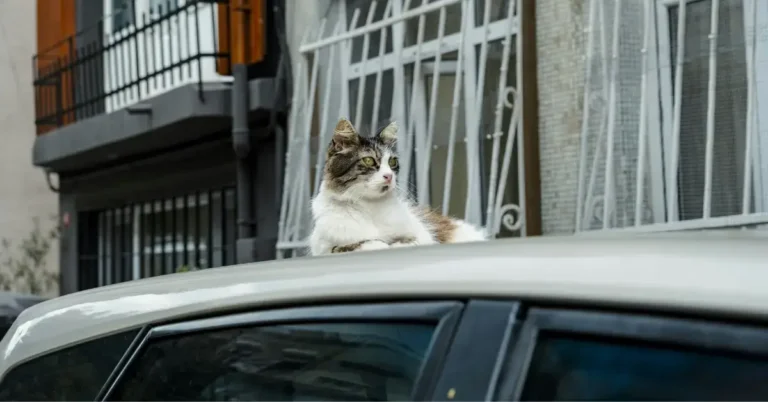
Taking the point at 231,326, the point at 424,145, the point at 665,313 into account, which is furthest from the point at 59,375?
the point at 424,145

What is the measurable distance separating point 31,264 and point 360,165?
10164mm

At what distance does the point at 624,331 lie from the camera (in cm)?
157

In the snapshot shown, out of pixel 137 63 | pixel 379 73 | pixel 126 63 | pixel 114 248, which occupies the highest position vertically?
pixel 126 63

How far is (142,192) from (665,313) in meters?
10.8

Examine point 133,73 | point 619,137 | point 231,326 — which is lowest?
point 231,326

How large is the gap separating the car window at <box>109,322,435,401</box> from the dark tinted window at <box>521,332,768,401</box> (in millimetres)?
217

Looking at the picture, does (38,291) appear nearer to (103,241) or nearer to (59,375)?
(103,241)

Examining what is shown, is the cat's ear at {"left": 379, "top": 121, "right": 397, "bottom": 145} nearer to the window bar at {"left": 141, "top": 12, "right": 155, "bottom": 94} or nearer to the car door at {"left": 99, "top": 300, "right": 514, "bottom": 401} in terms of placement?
the car door at {"left": 99, "top": 300, "right": 514, "bottom": 401}

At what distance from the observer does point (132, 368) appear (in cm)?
233

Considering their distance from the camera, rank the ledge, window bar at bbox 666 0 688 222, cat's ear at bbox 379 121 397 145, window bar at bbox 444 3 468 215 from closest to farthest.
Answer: cat's ear at bbox 379 121 397 145, window bar at bbox 666 0 688 222, window bar at bbox 444 3 468 215, the ledge

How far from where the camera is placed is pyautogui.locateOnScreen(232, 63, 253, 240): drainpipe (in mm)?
8875

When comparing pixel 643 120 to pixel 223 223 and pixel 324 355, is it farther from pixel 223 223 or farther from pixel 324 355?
pixel 223 223

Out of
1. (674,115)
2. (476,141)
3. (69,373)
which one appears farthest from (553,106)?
(69,373)

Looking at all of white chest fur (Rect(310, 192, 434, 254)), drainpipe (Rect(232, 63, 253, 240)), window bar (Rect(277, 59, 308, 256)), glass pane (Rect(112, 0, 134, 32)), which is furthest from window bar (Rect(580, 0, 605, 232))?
glass pane (Rect(112, 0, 134, 32))
